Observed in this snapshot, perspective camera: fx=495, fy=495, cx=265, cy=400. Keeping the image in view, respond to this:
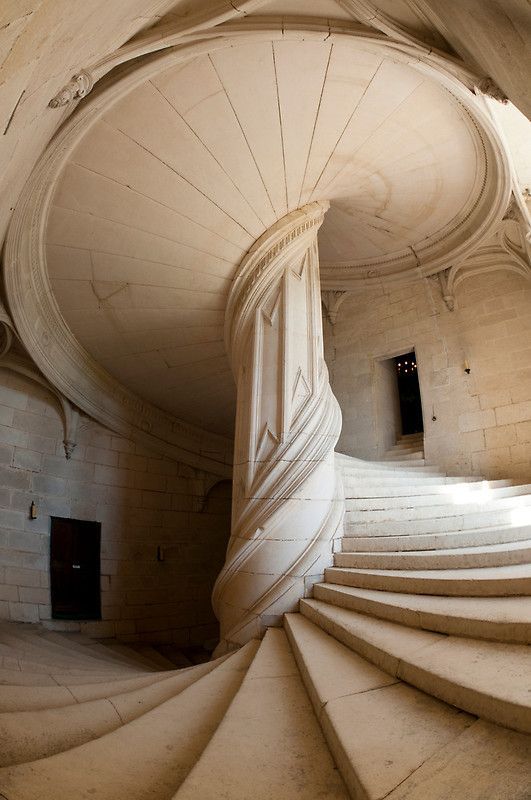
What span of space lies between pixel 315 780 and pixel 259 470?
94.9 inches

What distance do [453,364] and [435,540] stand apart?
3.53 meters

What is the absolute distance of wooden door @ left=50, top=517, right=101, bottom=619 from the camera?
5367mm

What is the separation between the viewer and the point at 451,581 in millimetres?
2295

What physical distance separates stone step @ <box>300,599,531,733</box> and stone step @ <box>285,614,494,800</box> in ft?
0.14

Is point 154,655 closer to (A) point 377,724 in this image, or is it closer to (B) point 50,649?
(B) point 50,649

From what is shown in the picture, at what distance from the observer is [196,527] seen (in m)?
7.22

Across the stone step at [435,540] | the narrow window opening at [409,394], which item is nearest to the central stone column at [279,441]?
the stone step at [435,540]

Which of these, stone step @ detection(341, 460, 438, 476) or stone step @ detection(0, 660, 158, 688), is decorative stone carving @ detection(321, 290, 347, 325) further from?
stone step @ detection(0, 660, 158, 688)

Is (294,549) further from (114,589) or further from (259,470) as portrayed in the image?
(114,589)

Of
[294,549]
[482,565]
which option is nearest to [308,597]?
[294,549]

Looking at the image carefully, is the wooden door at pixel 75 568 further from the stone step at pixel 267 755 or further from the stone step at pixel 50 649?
the stone step at pixel 267 755

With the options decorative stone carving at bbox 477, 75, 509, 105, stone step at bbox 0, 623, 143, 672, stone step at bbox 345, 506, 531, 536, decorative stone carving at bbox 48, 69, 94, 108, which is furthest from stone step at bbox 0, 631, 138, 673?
decorative stone carving at bbox 477, 75, 509, 105

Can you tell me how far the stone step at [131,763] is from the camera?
1416 mm

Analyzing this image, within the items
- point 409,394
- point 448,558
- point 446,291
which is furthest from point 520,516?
point 409,394
